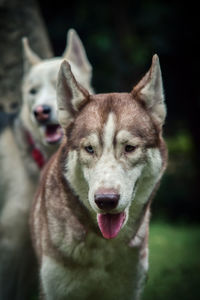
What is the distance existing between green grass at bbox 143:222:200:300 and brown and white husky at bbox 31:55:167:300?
1624 mm

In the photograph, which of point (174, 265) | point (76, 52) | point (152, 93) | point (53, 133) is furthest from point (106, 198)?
point (174, 265)

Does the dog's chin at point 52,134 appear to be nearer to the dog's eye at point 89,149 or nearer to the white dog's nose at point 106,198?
the dog's eye at point 89,149

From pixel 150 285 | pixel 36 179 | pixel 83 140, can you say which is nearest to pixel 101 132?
pixel 83 140

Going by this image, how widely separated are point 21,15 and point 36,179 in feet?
11.0

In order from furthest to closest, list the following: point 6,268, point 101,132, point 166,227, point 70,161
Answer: point 166,227 < point 6,268 < point 70,161 < point 101,132

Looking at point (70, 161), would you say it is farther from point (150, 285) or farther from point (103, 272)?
point (150, 285)

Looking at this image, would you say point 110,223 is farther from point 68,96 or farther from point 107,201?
point 68,96

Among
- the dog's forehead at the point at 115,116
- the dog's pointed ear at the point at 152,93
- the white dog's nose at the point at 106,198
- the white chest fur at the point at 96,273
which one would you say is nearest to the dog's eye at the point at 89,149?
the dog's forehead at the point at 115,116

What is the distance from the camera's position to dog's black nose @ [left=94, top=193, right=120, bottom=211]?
3131 mm

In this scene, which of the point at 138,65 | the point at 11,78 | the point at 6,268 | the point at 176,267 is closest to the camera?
the point at 6,268

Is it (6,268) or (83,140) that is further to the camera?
(6,268)

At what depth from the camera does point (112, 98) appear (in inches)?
144

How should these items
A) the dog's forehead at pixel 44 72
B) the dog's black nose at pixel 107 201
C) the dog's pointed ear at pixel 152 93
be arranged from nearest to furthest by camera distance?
the dog's black nose at pixel 107 201
the dog's pointed ear at pixel 152 93
the dog's forehead at pixel 44 72

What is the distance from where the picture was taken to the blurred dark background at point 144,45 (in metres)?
10.1
